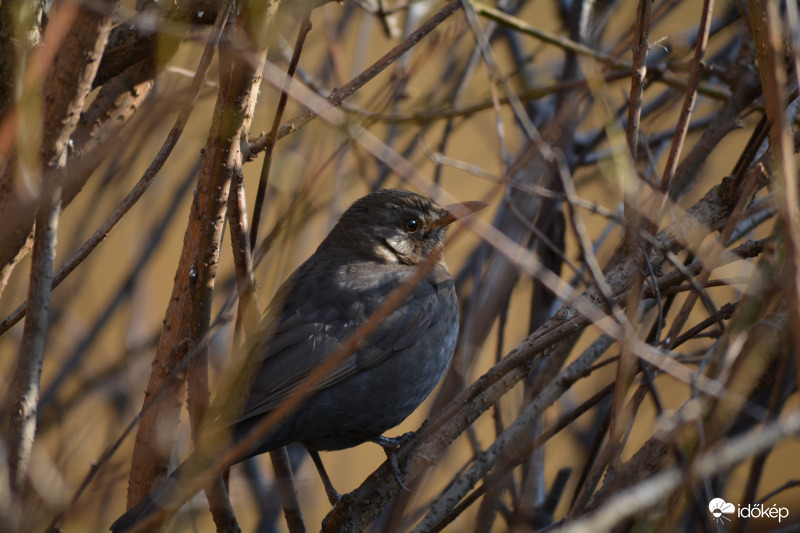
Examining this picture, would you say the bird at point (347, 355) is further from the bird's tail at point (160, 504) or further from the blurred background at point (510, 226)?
the bird's tail at point (160, 504)

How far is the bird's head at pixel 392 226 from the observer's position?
453cm

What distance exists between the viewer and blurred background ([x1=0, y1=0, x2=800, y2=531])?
7.00 ft

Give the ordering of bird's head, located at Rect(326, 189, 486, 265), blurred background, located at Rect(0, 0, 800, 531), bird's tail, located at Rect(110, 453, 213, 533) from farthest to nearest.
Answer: bird's head, located at Rect(326, 189, 486, 265), bird's tail, located at Rect(110, 453, 213, 533), blurred background, located at Rect(0, 0, 800, 531)

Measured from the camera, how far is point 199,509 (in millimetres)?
3541

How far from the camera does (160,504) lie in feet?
8.25

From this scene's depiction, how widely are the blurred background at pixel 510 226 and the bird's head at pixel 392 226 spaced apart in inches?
8.9

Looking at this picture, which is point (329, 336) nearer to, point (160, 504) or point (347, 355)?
point (347, 355)

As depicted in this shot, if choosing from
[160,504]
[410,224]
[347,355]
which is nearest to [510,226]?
[410,224]

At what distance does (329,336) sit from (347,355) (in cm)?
37

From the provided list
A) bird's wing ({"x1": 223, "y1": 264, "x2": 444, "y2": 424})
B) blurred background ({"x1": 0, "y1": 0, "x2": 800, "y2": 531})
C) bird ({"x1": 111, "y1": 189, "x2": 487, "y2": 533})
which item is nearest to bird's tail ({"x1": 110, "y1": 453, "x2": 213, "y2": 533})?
blurred background ({"x1": 0, "y1": 0, "x2": 800, "y2": 531})

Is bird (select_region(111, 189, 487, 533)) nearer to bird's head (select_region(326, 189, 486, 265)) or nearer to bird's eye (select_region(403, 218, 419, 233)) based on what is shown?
bird's head (select_region(326, 189, 486, 265))

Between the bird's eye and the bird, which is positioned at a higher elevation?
the bird's eye

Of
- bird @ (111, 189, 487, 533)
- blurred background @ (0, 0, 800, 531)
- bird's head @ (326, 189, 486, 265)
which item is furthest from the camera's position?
bird's head @ (326, 189, 486, 265)

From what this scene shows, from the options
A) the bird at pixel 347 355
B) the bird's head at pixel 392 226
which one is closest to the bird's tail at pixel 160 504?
the bird at pixel 347 355
